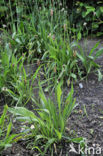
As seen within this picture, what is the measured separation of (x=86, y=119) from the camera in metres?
2.07

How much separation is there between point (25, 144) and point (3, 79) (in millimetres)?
858

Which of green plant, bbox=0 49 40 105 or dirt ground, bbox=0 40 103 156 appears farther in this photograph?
green plant, bbox=0 49 40 105

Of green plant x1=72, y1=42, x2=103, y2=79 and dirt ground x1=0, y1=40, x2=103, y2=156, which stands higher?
green plant x1=72, y1=42, x2=103, y2=79

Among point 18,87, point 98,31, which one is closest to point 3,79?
point 18,87

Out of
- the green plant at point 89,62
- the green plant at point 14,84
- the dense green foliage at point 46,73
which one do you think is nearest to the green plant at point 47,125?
the dense green foliage at point 46,73

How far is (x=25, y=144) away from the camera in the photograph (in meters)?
1.83

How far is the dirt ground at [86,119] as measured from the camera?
1.77 m

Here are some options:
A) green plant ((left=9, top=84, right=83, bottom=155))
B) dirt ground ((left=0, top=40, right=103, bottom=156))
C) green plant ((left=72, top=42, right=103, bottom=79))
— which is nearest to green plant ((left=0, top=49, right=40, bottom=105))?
dirt ground ((left=0, top=40, right=103, bottom=156))

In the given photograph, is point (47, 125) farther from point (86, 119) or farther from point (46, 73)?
point (46, 73)

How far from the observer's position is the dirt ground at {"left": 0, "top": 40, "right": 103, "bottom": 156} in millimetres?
1770

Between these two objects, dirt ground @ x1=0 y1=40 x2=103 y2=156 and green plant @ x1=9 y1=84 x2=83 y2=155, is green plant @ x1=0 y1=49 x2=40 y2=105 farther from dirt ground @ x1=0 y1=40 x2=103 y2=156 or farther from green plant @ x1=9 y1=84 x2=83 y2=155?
green plant @ x1=9 y1=84 x2=83 y2=155

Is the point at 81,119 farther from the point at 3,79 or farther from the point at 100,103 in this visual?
the point at 3,79

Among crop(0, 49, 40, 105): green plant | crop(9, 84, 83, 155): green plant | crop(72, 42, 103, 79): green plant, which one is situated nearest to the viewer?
crop(9, 84, 83, 155): green plant

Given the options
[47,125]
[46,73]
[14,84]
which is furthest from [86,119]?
[14,84]
